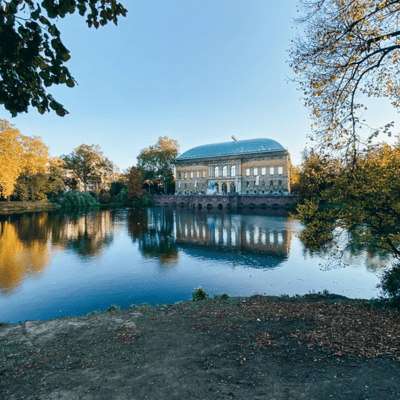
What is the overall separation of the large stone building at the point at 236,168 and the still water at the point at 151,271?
42.5 metres

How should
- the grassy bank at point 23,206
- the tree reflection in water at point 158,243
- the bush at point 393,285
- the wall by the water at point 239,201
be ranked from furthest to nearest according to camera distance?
the wall by the water at point 239,201 → the grassy bank at point 23,206 → the tree reflection in water at point 158,243 → the bush at point 393,285

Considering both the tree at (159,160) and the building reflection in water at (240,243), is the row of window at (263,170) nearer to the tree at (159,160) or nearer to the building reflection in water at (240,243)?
the tree at (159,160)

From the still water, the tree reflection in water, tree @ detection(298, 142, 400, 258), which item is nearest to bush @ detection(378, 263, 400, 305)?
tree @ detection(298, 142, 400, 258)

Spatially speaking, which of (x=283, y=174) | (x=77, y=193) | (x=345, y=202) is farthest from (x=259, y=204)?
(x=345, y=202)

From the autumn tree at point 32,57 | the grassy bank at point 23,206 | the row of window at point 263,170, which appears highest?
the row of window at point 263,170

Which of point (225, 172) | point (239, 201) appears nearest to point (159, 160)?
point (225, 172)

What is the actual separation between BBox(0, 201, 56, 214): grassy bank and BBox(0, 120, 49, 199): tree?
67.9 inches

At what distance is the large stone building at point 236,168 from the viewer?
59.6 m

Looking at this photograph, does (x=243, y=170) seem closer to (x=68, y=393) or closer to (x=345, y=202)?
(x=345, y=202)

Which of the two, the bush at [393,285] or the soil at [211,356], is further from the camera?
the bush at [393,285]

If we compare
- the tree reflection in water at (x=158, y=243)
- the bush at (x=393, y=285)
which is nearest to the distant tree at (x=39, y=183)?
the tree reflection in water at (x=158, y=243)

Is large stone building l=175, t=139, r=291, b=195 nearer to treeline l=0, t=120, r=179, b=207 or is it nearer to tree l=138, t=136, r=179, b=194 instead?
tree l=138, t=136, r=179, b=194

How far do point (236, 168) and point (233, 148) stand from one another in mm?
6154

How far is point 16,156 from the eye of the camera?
40375 mm
